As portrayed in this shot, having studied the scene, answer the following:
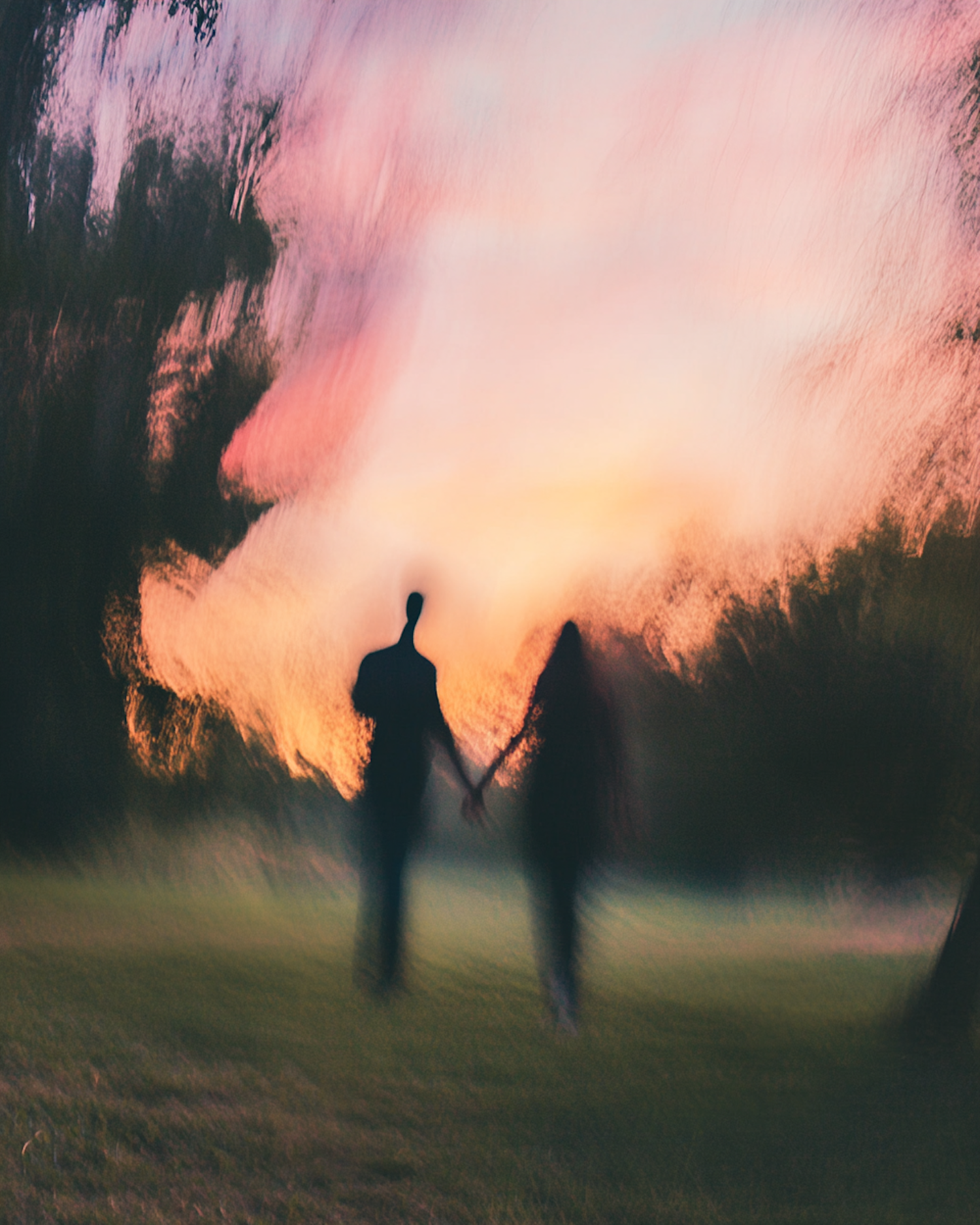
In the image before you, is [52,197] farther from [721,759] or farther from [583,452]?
[721,759]

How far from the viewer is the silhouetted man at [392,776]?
9.36 ft

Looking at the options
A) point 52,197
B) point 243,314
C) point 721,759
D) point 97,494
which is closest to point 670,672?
point 721,759

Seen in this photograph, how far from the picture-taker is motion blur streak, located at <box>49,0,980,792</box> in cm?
266

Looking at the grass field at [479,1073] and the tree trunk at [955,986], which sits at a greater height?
the tree trunk at [955,986]

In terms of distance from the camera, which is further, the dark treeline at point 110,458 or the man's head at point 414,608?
the dark treeline at point 110,458

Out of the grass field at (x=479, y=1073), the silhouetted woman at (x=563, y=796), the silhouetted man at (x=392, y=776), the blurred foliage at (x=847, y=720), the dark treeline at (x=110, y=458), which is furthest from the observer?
the dark treeline at (x=110, y=458)

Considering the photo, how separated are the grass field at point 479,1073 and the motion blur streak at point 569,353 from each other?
0.75 m

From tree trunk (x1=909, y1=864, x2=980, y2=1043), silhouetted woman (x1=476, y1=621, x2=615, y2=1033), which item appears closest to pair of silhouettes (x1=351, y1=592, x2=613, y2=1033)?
silhouetted woman (x1=476, y1=621, x2=615, y2=1033)

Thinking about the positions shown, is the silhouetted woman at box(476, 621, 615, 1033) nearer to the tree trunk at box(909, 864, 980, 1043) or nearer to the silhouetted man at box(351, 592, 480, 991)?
the silhouetted man at box(351, 592, 480, 991)

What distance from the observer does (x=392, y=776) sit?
9.44 feet

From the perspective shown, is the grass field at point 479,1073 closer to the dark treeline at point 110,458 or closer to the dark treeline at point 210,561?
the dark treeline at point 210,561

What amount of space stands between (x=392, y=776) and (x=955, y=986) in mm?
1854

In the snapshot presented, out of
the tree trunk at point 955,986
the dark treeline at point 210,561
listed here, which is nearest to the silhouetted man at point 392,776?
the dark treeline at point 210,561

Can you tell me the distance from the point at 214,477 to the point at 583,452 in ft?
4.40
